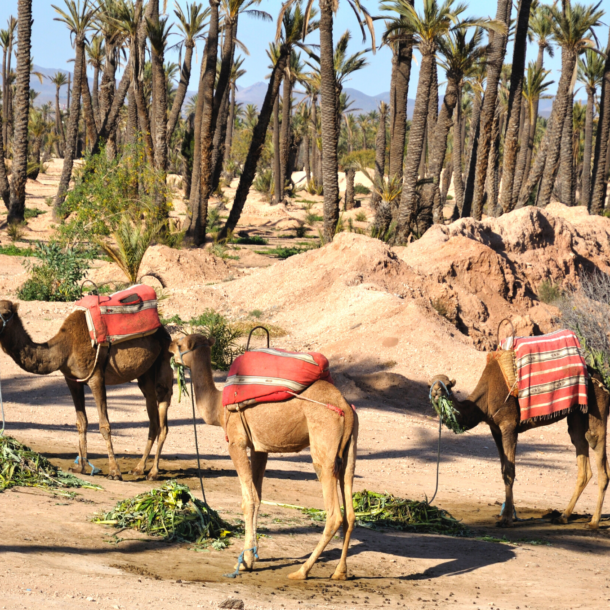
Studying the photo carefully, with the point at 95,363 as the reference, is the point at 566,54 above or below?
above

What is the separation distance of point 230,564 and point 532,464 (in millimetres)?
6447

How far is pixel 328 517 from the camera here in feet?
16.8

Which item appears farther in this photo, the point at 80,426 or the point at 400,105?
the point at 400,105

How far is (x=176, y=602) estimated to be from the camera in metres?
4.37

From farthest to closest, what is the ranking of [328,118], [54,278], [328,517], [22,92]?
1. [22,92]
2. [328,118]
3. [54,278]
4. [328,517]

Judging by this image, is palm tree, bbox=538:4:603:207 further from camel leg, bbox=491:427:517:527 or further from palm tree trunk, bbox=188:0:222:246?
camel leg, bbox=491:427:517:527

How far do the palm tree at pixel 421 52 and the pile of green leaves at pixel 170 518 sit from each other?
16.8 metres

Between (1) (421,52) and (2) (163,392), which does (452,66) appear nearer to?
(1) (421,52)

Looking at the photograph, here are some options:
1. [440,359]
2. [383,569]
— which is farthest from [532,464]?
[383,569]

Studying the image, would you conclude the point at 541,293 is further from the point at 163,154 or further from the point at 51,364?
the point at 51,364

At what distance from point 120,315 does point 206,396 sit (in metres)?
2.50

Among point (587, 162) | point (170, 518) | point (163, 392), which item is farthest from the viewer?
point (587, 162)

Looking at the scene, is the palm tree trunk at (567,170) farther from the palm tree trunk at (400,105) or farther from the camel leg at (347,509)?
the camel leg at (347,509)

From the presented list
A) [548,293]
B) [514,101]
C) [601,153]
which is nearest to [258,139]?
[514,101]
